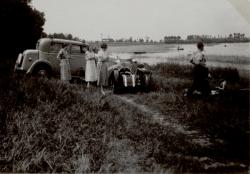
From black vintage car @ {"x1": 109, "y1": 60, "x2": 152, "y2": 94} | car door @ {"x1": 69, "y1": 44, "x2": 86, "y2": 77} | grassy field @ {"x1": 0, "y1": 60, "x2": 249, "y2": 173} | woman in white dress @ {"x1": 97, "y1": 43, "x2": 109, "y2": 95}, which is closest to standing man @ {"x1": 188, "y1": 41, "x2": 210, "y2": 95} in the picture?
grassy field @ {"x1": 0, "y1": 60, "x2": 249, "y2": 173}

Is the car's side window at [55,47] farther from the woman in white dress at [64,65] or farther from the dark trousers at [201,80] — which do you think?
the dark trousers at [201,80]

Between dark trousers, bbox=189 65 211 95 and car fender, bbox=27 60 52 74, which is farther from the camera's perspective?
car fender, bbox=27 60 52 74

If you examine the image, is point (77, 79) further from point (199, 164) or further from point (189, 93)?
point (199, 164)

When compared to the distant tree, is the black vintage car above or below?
below

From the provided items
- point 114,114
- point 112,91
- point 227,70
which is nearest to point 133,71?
point 112,91

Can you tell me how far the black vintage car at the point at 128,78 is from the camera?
12039mm

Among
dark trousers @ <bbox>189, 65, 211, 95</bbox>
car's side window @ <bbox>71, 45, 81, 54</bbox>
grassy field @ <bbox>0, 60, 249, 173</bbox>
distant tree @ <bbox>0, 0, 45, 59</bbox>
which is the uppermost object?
distant tree @ <bbox>0, 0, 45, 59</bbox>

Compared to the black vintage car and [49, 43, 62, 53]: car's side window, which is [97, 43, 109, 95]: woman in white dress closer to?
the black vintage car

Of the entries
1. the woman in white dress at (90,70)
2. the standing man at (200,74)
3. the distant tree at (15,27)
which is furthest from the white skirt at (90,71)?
the distant tree at (15,27)

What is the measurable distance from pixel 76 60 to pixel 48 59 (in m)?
1.17

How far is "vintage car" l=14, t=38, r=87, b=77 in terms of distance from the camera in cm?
1293

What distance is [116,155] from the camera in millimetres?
5383

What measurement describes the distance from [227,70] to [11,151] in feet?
56.1

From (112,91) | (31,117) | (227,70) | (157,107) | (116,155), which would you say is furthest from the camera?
(227,70)
